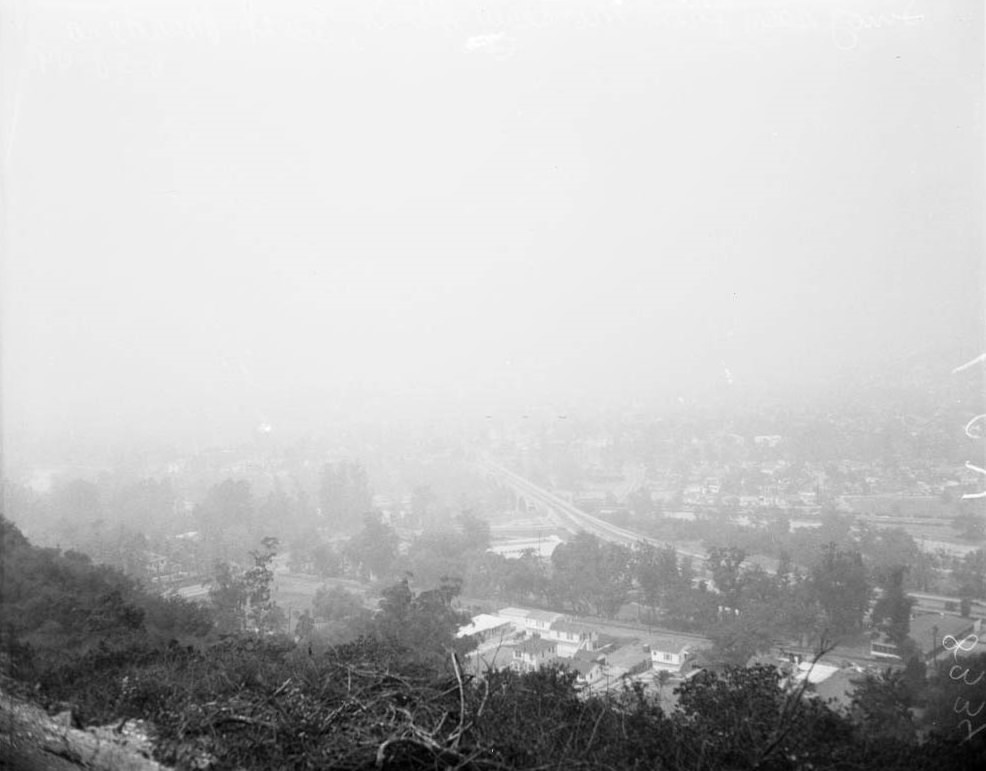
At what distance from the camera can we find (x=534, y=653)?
399cm

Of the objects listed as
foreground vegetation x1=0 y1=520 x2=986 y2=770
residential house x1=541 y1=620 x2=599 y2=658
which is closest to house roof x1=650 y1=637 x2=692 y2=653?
residential house x1=541 y1=620 x2=599 y2=658

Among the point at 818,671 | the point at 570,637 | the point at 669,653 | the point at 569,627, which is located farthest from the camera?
the point at 569,627

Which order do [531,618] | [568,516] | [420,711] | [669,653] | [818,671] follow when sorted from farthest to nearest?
[568,516], [531,618], [669,653], [818,671], [420,711]

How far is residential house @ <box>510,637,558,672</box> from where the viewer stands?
3.86 meters

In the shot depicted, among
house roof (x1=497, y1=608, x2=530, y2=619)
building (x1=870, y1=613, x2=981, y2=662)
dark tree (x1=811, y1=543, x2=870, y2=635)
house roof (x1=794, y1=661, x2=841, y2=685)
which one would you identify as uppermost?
dark tree (x1=811, y1=543, x2=870, y2=635)

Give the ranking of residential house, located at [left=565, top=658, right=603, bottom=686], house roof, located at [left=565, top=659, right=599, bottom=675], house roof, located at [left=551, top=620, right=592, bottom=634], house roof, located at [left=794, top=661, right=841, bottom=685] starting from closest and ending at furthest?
house roof, located at [left=794, top=661, right=841, bottom=685], residential house, located at [left=565, top=658, right=603, bottom=686], house roof, located at [left=565, top=659, right=599, bottom=675], house roof, located at [left=551, top=620, right=592, bottom=634]

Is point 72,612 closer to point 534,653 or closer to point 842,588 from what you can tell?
point 534,653

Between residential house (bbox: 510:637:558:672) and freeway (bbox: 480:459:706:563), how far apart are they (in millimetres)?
1041

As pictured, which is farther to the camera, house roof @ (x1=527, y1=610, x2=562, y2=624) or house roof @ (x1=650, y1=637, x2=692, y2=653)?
house roof @ (x1=527, y1=610, x2=562, y2=624)

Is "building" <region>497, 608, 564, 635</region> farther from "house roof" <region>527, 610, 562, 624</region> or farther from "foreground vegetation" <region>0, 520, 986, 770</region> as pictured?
"foreground vegetation" <region>0, 520, 986, 770</region>

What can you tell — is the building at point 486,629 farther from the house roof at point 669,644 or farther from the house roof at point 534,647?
the house roof at point 669,644

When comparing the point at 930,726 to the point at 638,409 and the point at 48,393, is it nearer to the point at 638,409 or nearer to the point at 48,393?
the point at 638,409

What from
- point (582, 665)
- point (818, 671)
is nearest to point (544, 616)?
point (582, 665)

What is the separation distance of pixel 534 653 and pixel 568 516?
4.83 ft
